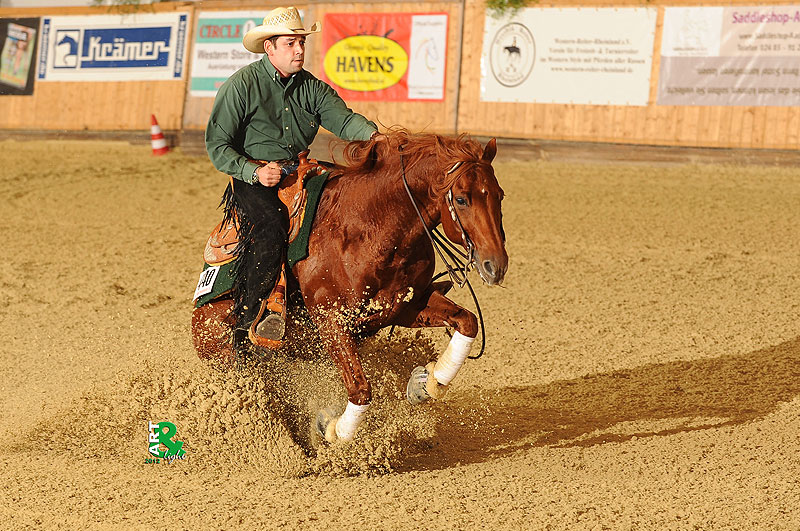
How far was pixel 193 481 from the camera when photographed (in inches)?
183

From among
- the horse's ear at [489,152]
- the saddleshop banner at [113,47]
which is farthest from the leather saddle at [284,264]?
the saddleshop banner at [113,47]

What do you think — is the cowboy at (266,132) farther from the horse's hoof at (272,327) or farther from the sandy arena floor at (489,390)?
the sandy arena floor at (489,390)

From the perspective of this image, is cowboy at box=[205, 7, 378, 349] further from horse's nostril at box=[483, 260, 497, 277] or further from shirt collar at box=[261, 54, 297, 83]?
horse's nostril at box=[483, 260, 497, 277]

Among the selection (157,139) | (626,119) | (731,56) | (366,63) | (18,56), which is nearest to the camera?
(731,56)

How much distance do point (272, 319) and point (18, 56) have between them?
13.0 meters

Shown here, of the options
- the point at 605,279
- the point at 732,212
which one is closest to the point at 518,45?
the point at 732,212

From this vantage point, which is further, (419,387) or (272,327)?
(419,387)

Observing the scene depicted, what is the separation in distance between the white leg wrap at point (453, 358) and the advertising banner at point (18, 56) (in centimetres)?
1306

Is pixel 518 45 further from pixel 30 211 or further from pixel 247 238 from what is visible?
pixel 247 238

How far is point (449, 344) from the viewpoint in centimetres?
480

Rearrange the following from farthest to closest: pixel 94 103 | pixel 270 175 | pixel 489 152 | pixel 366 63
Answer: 1. pixel 94 103
2. pixel 366 63
3. pixel 270 175
4. pixel 489 152

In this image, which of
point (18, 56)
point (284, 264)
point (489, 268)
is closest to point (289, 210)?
point (284, 264)

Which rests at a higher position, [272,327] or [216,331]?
[272,327]

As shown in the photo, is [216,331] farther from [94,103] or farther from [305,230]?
[94,103]
